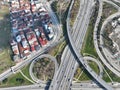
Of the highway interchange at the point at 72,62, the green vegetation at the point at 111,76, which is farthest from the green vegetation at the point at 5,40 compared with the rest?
the green vegetation at the point at 111,76

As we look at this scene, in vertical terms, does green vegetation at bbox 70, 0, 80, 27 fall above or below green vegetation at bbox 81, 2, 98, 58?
above

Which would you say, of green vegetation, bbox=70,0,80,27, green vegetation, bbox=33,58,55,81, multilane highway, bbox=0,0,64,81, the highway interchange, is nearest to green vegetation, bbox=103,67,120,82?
the highway interchange

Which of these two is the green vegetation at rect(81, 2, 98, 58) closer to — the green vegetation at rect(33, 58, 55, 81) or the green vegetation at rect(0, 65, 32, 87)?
the green vegetation at rect(33, 58, 55, 81)

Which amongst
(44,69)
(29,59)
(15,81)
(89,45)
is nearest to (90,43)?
(89,45)

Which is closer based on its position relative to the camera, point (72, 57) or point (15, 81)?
point (15, 81)

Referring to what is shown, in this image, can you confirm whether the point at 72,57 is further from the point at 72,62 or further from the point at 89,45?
the point at 89,45

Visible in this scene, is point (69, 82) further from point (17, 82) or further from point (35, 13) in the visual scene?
point (35, 13)

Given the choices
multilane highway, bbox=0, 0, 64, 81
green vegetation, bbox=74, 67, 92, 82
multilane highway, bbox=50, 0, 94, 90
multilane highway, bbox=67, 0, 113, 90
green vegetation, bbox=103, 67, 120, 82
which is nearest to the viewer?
multilane highway, bbox=67, 0, 113, 90

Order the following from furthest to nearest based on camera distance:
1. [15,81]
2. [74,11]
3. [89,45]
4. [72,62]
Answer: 1. [74,11]
2. [89,45]
3. [72,62]
4. [15,81]

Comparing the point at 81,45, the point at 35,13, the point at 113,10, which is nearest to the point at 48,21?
the point at 35,13
